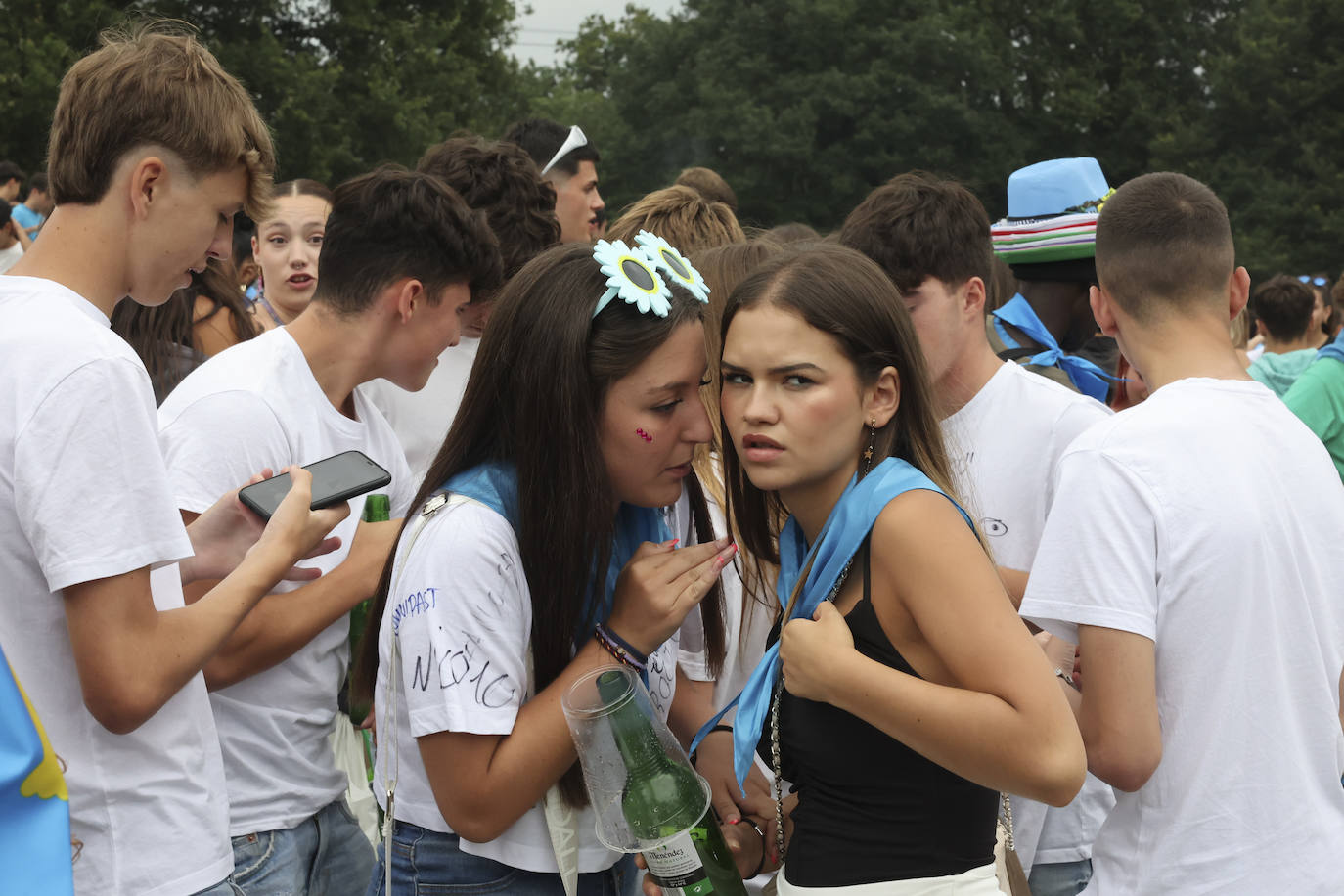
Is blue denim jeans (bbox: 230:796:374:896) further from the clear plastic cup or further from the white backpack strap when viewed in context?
the clear plastic cup

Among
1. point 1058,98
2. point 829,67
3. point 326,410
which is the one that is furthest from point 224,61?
point 1058,98

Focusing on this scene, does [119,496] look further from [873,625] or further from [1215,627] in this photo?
[1215,627]

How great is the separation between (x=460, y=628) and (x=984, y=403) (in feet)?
6.08

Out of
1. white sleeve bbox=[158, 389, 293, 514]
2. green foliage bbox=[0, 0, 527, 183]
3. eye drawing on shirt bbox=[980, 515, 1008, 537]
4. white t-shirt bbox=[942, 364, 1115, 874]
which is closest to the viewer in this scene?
white sleeve bbox=[158, 389, 293, 514]

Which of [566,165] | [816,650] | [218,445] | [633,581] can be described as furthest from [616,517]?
[566,165]

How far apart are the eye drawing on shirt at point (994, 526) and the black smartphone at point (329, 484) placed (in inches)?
65.4

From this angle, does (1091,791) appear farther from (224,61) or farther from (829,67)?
(829,67)

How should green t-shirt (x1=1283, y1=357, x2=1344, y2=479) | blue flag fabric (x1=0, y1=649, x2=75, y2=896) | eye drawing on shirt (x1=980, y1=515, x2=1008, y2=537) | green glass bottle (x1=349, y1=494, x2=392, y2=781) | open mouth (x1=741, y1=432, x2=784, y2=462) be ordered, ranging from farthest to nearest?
green t-shirt (x1=1283, y1=357, x2=1344, y2=479)
eye drawing on shirt (x1=980, y1=515, x2=1008, y2=537)
green glass bottle (x1=349, y1=494, x2=392, y2=781)
open mouth (x1=741, y1=432, x2=784, y2=462)
blue flag fabric (x1=0, y1=649, x2=75, y2=896)

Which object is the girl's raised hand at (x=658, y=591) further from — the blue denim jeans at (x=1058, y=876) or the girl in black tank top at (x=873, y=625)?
the blue denim jeans at (x=1058, y=876)

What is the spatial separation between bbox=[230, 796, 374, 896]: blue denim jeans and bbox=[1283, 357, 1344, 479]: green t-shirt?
5028mm

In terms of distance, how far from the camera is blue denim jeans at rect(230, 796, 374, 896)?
281cm

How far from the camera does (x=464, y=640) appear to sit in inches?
87.3

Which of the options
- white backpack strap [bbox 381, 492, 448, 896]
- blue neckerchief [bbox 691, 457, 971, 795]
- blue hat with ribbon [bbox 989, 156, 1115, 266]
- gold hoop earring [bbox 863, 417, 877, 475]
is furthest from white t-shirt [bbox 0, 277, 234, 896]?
blue hat with ribbon [bbox 989, 156, 1115, 266]

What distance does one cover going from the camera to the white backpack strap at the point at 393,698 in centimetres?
230
